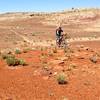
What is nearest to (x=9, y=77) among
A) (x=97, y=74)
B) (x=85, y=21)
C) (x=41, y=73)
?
(x=41, y=73)

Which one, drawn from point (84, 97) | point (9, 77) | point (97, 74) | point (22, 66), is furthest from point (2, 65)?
point (84, 97)

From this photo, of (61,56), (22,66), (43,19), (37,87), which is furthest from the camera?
(43,19)

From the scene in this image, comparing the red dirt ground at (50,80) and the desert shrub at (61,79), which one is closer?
the red dirt ground at (50,80)

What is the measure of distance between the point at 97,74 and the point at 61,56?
399 centimetres

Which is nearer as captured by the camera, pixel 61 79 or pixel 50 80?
pixel 61 79

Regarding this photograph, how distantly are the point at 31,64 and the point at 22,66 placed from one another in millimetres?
538

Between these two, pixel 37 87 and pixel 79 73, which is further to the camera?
pixel 79 73

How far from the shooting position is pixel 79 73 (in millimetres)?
14555

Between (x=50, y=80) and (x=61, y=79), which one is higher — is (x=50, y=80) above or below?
below

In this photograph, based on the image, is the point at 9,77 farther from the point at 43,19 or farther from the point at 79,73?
the point at 43,19

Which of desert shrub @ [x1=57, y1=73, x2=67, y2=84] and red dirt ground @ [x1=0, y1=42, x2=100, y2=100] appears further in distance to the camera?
desert shrub @ [x1=57, y1=73, x2=67, y2=84]

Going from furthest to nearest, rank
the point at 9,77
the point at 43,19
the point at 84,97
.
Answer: the point at 43,19
the point at 9,77
the point at 84,97

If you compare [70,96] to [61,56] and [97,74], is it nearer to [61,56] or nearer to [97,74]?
[97,74]

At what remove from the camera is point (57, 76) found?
13.8m
